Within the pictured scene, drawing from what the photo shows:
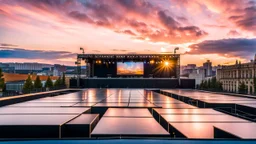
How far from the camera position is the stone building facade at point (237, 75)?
259 feet

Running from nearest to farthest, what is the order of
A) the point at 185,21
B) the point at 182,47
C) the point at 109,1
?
the point at 109,1
the point at 185,21
the point at 182,47

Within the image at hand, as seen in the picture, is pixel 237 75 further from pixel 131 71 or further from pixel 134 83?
pixel 134 83

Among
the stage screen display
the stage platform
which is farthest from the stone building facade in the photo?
the stage screen display

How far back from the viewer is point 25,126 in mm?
7422

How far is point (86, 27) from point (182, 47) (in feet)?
77.2

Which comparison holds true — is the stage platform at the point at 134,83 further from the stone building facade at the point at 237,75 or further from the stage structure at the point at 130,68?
the stone building facade at the point at 237,75

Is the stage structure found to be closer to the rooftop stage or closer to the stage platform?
the rooftop stage

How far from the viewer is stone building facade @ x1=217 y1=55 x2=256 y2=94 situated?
79.1m

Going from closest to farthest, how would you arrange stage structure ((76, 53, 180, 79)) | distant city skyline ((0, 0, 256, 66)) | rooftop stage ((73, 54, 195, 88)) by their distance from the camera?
distant city skyline ((0, 0, 256, 66)), rooftop stage ((73, 54, 195, 88)), stage structure ((76, 53, 180, 79))

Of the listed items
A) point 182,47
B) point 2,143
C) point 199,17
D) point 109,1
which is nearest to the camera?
point 2,143

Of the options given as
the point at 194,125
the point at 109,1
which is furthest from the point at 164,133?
the point at 109,1

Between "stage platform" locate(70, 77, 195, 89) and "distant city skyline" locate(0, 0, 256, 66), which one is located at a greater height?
"distant city skyline" locate(0, 0, 256, 66)

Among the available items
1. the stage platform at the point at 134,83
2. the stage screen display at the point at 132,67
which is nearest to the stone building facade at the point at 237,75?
the stage platform at the point at 134,83

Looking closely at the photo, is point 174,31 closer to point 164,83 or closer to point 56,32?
point 164,83
